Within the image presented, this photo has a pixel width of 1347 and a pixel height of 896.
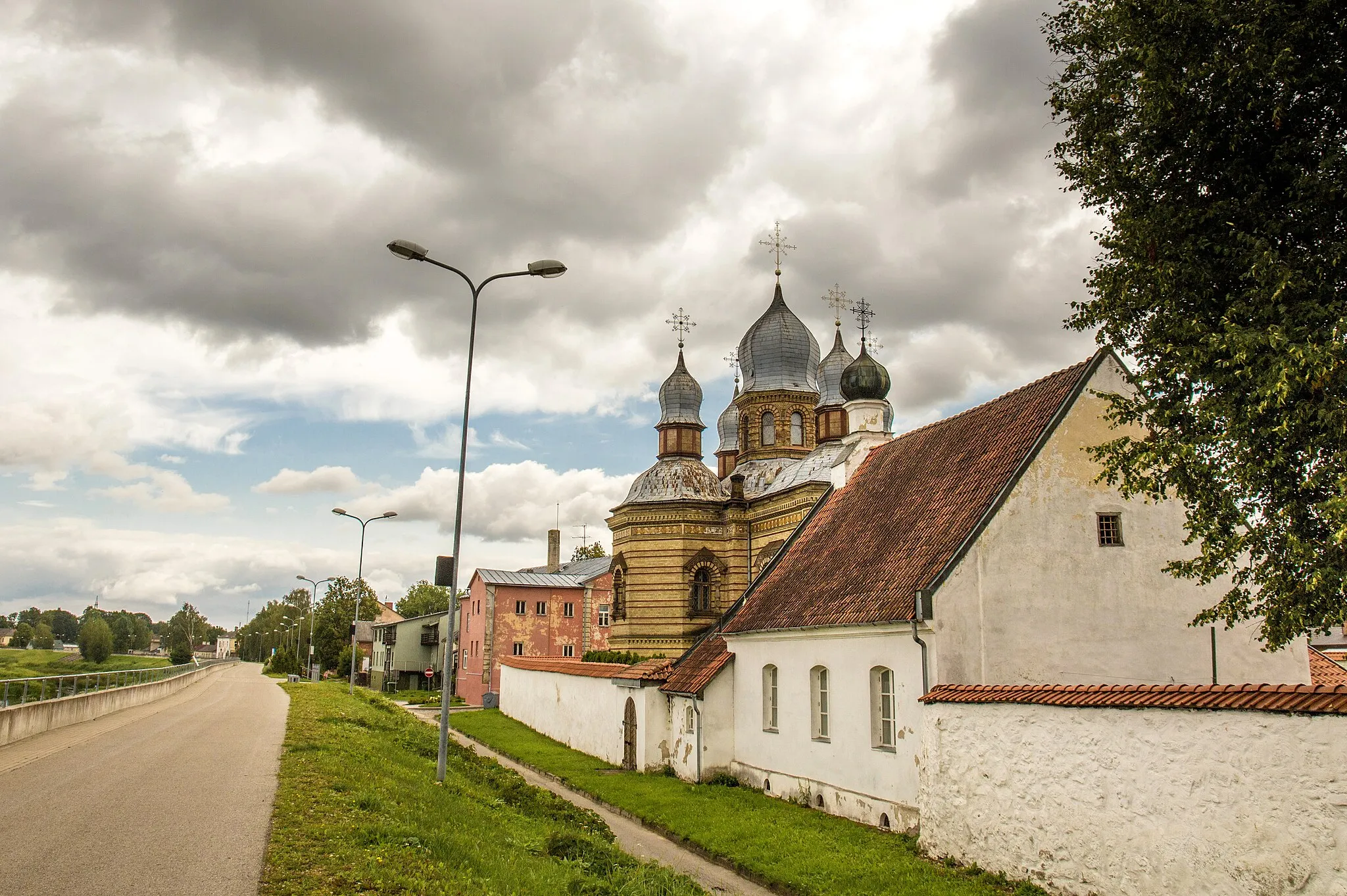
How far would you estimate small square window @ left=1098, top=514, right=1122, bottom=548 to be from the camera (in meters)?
16.3

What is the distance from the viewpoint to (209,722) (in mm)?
25609

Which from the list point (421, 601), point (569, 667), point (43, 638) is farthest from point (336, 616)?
point (43, 638)

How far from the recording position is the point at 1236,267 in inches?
482

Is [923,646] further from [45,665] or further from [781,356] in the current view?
[45,665]

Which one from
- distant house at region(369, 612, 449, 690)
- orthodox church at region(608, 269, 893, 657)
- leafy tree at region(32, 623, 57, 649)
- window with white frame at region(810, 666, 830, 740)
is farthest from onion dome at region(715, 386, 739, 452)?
leafy tree at region(32, 623, 57, 649)

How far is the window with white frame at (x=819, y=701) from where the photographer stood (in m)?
18.3

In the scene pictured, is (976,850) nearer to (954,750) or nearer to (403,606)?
(954,750)

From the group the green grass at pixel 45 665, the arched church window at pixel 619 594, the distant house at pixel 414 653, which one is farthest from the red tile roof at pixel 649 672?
the distant house at pixel 414 653

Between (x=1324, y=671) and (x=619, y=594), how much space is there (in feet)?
104

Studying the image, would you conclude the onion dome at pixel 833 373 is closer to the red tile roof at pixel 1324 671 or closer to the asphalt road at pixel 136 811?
the red tile roof at pixel 1324 671

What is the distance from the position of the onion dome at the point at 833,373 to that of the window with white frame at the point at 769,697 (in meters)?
26.9

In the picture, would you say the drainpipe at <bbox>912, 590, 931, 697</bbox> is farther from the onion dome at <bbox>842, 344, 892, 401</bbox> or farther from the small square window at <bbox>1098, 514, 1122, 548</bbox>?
the onion dome at <bbox>842, 344, 892, 401</bbox>

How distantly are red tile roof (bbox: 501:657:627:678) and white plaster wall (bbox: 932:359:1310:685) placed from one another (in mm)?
13293

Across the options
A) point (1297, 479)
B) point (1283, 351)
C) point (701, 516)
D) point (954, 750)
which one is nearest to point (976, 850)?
point (954, 750)
